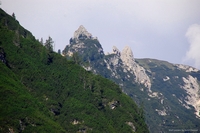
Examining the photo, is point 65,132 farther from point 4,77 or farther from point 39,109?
point 4,77

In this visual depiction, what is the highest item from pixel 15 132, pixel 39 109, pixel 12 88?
pixel 12 88

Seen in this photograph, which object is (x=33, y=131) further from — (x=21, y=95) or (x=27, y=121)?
(x=21, y=95)

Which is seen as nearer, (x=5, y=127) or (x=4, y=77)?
(x=5, y=127)

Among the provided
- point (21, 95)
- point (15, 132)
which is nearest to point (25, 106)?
point (21, 95)

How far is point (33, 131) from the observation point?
6969 inches

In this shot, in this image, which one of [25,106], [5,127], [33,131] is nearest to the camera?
[5,127]

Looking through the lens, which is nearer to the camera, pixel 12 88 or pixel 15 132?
pixel 15 132

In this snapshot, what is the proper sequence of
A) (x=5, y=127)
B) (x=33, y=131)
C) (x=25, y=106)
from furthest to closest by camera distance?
(x=25, y=106)
(x=33, y=131)
(x=5, y=127)

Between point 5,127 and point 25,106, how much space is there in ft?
89.8

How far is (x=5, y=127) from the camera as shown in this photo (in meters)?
163

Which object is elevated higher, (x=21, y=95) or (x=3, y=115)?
(x=21, y=95)

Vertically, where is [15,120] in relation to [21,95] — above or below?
below

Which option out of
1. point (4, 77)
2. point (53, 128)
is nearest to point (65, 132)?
point (53, 128)

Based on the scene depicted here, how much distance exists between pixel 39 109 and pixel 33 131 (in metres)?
24.7
